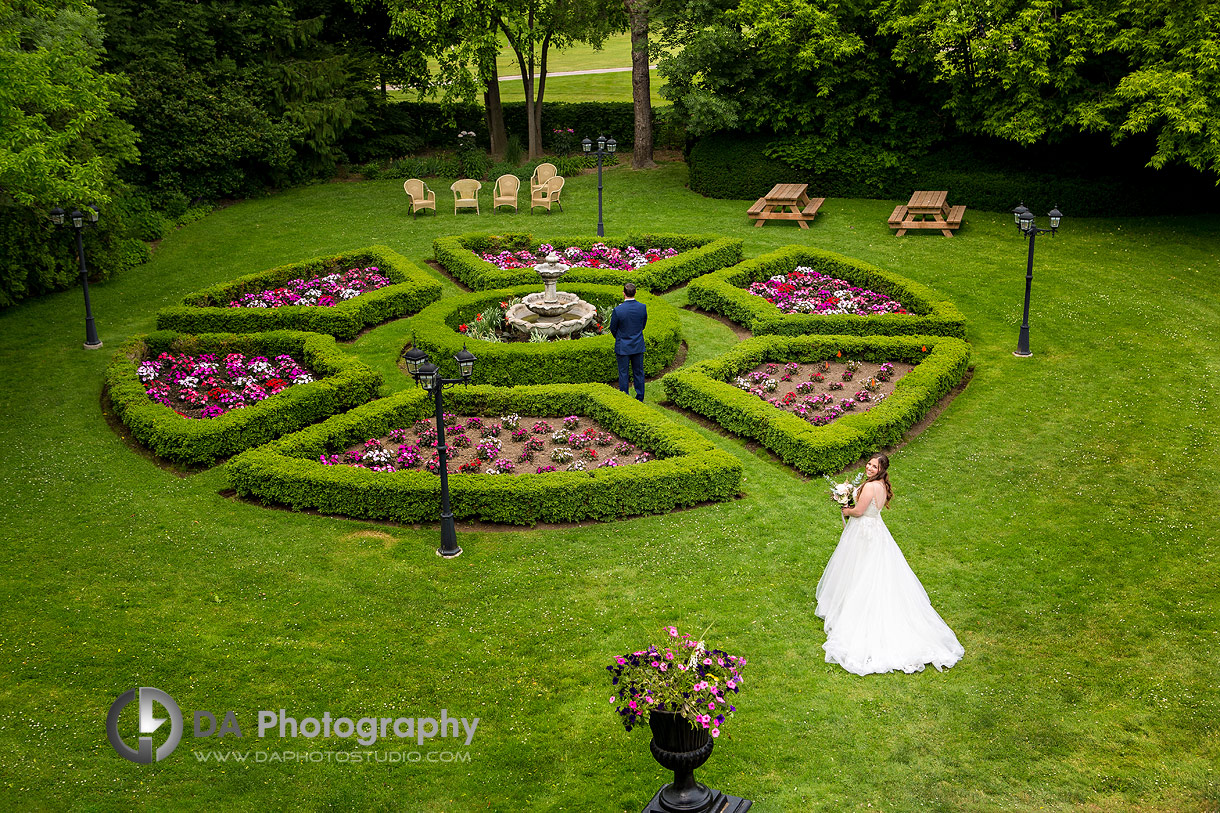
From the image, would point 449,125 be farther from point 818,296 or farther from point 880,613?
point 880,613

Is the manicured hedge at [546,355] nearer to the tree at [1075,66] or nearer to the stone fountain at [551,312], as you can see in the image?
the stone fountain at [551,312]

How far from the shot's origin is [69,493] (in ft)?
41.9

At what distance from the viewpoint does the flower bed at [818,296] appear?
1798 centimetres

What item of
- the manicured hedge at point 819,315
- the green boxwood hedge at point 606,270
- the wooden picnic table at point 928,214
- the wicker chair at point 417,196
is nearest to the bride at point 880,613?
the manicured hedge at point 819,315

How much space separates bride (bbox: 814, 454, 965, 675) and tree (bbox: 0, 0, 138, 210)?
13.1m

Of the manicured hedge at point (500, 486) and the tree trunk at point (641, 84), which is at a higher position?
the tree trunk at point (641, 84)

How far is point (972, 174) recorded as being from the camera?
2455cm

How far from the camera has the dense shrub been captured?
22969 millimetres

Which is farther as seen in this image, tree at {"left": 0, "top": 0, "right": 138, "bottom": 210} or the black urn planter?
tree at {"left": 0, "top": 0, "right": 138, "bottom": 210}

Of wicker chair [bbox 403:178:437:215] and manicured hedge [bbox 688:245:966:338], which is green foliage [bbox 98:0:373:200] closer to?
wicker chair [bbox 403:178:437:215]

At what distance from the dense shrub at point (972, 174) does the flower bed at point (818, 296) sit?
7.10 meters

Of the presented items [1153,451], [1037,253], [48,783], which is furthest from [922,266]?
[48,783]

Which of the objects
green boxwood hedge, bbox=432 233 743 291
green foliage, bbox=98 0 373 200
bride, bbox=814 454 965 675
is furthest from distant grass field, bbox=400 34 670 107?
bride, bbox=814 454 965 675

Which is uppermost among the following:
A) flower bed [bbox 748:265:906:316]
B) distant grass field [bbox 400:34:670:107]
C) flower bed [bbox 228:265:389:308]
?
distant grass field [bbox 400:34:670:107]
